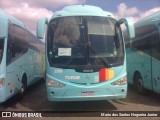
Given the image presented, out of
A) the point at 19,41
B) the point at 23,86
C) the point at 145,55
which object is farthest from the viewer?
the point at 23,86

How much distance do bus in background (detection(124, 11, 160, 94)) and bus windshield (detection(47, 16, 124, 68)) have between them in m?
0.72

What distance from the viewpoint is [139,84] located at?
1049 centimetres

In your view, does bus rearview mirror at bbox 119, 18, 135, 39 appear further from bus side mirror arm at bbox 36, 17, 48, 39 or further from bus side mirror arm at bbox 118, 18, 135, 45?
bus side mirror arm at bbox 36, 17, 48, 39

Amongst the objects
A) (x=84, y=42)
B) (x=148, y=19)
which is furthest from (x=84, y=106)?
(x=148, y=19)

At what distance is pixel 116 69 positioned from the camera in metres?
7.90

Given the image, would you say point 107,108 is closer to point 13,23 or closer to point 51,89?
point 51,89

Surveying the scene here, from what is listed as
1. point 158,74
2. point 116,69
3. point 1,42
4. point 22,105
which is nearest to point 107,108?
point 116,69

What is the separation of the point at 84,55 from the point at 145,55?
259 cm

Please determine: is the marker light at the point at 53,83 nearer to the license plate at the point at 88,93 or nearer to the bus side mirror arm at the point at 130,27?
→ the license plate at the point at 88,93

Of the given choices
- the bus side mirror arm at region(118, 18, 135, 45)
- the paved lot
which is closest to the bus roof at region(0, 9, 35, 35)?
the paved lot

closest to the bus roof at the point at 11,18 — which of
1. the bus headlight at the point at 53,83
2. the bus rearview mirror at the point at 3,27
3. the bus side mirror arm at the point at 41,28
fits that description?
the bus rearview mirror at the point at 3,27

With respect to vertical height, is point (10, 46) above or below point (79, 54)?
above

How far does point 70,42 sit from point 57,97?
139 centimetres

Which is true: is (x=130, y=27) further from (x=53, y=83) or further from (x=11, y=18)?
(x=11, y=18)
